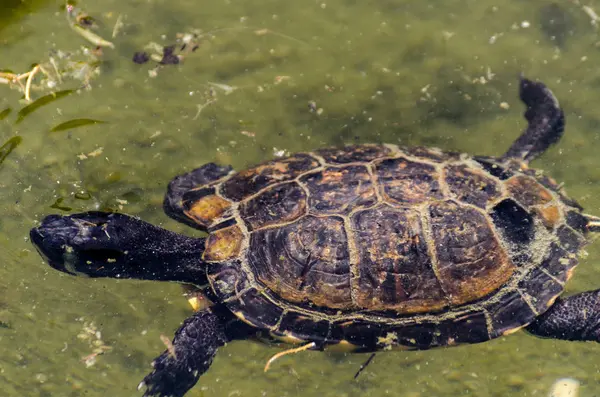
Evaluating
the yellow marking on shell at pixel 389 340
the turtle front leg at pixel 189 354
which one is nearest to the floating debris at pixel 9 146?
the turtle front leg at pixel 189 354

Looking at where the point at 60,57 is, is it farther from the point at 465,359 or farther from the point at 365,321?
the point at 465,359

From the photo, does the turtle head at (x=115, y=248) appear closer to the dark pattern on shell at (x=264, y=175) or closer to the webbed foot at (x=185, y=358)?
the webbed foot at (x=185, y=358)

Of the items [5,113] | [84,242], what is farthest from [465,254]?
[5,113]

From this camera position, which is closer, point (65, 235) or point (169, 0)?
point (65, 235)

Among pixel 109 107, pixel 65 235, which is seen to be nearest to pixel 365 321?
pixel 65 235

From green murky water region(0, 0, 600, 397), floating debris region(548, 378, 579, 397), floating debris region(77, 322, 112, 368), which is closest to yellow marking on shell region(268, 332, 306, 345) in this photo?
green murky water region(0, 0, 600, 397)

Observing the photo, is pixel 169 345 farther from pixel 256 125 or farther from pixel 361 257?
pixel 256 125
